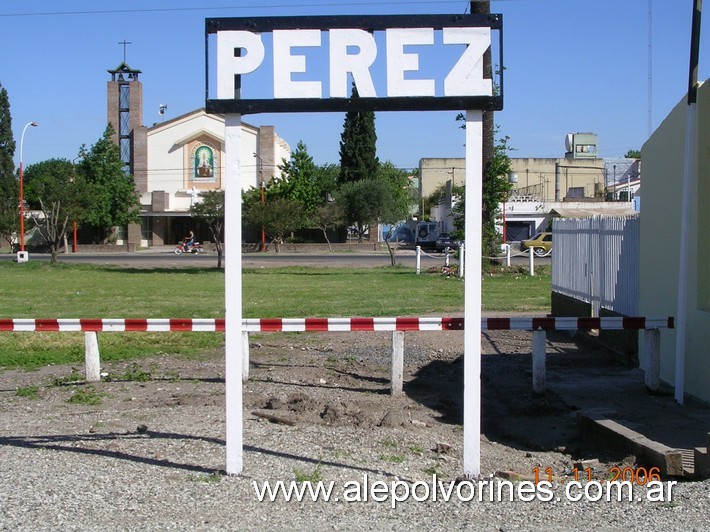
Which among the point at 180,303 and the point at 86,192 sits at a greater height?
the point at 86,192

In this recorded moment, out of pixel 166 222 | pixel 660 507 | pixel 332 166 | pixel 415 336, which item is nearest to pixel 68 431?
pixel 660 507

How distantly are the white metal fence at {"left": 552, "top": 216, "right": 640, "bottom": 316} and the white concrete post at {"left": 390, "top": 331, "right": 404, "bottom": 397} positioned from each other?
3.99 meters

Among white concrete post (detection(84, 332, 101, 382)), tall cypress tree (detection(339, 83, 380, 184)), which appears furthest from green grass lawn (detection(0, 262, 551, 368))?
tall cypress tree (detection(339, 83, 380, 184))

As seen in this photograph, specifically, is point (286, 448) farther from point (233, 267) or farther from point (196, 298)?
point (196, 298)

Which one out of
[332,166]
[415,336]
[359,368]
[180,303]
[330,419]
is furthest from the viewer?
[332,166]

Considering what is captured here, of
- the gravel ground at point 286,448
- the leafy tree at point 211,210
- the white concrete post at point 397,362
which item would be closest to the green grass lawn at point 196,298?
the gravel ground at point 286,448

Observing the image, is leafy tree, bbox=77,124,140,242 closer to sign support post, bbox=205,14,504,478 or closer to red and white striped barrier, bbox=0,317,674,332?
red and white striped barrier, bbox=0,317,674,332

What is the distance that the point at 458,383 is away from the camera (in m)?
11.6

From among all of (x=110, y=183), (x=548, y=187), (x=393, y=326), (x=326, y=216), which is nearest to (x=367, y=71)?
(x=393, y=326)

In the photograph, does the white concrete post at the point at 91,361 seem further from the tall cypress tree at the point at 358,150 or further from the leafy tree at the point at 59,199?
the tall cypress tree at the point at 358,150

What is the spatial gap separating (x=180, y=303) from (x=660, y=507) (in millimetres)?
17717

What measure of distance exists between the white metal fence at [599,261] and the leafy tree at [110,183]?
52912 millimetres

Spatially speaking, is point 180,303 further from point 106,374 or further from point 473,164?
point 473,164

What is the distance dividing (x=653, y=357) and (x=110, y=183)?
6006 centimetres
